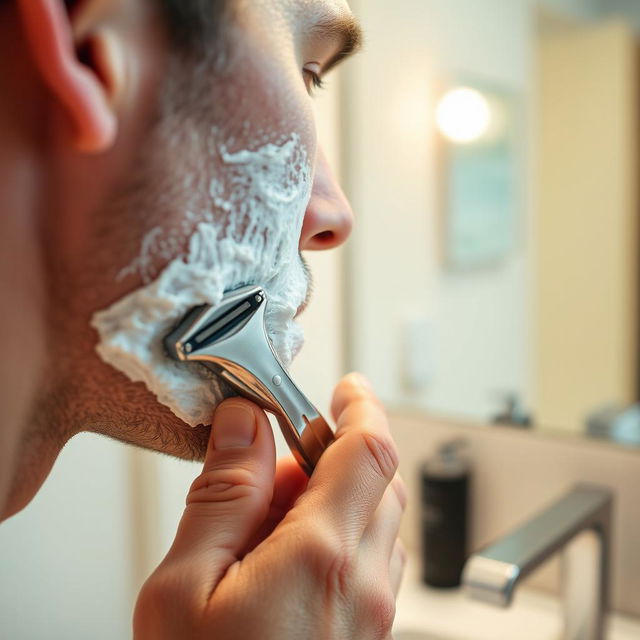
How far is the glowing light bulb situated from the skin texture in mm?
597

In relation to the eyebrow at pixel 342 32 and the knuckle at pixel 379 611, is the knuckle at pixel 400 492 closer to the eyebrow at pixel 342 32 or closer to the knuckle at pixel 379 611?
the knuckle at pixel 379 611

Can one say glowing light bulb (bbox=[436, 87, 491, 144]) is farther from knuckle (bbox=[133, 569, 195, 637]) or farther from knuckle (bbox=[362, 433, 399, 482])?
knuckle (bbox=[133, 569, 195, 637])

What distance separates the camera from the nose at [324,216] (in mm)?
540

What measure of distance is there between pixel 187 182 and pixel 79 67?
0.28 feet

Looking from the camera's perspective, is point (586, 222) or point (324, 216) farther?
point (586, 222)

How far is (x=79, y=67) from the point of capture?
14.9 inches

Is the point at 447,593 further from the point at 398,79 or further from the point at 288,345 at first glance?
the point at 398,79

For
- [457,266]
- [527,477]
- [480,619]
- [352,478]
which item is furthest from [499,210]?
[352,478]

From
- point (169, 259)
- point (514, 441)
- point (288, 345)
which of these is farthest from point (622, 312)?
point (169, 259)

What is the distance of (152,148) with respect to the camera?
414mm

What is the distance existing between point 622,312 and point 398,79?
47cm

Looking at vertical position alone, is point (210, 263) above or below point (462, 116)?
below

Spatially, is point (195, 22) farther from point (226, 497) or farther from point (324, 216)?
point (226, 497)

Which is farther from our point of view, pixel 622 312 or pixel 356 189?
pixel 356 189
